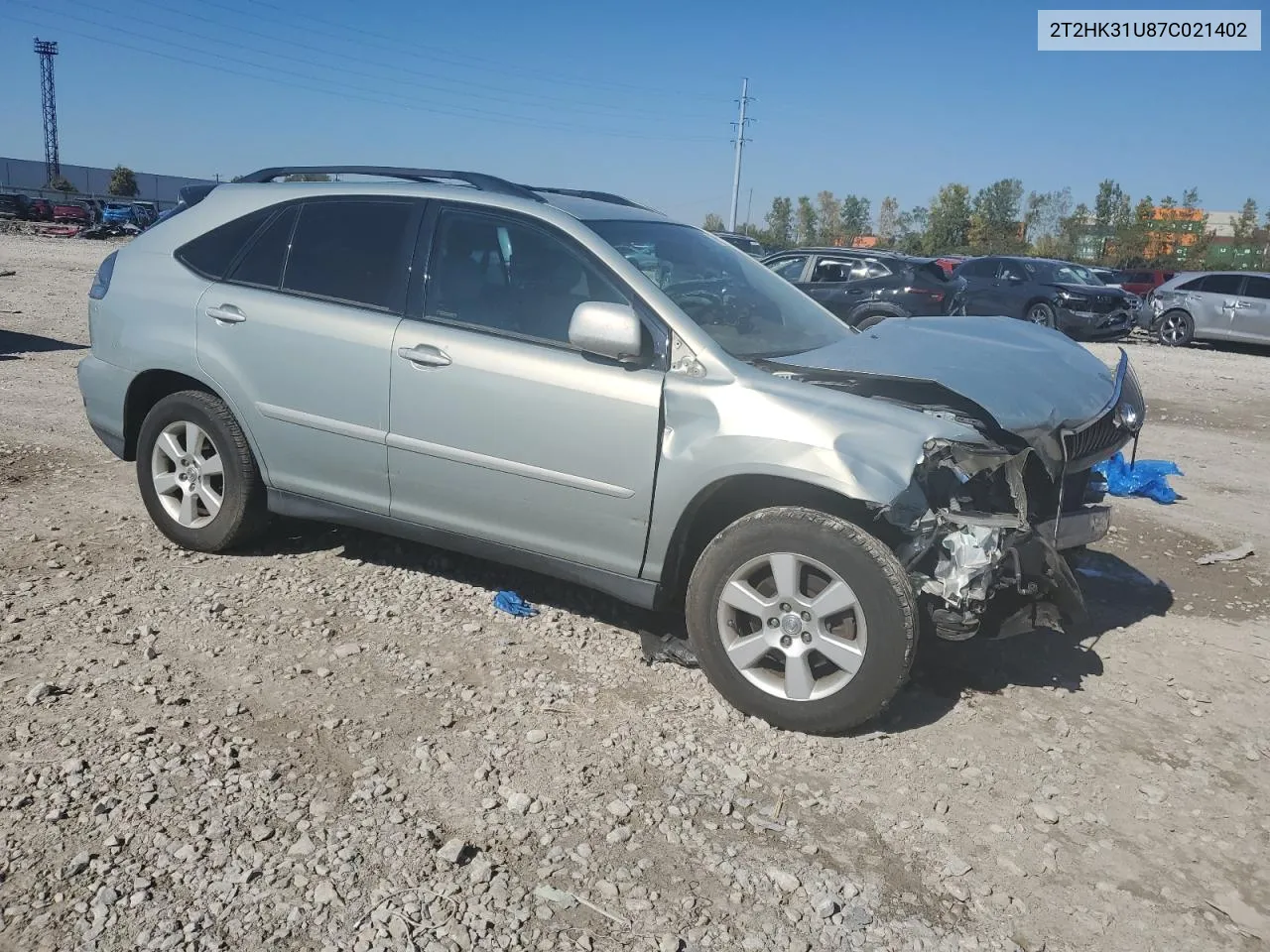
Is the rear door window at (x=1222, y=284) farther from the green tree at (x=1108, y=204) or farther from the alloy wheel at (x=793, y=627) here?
the green tree at (x=1108, y=204)

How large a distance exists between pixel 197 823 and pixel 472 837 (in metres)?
0.78

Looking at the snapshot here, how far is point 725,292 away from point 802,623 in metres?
1.56

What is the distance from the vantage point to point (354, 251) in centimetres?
462

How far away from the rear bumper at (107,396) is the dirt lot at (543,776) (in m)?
0.52

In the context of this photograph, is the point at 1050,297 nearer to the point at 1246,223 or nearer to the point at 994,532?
the point at 994,532

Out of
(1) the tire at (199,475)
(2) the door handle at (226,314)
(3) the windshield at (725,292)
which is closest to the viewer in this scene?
(3) the windshield at (725,292)

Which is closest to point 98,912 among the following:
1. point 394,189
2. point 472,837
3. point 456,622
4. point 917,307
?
point 472,837

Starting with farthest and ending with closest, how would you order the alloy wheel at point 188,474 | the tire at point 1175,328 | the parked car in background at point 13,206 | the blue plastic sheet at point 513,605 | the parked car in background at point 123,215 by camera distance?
the parked car in background at point 13,206
the parked car in background at point 123,215
the tire at point 1175,328
the alloy wheel at point 188,474
the blue plastic sheet at point 513,605

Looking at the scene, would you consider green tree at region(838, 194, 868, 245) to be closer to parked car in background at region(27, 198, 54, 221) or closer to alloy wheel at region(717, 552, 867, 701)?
parked car in background at region(27, 198, 54, 221)

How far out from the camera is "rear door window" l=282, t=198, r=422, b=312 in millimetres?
4492

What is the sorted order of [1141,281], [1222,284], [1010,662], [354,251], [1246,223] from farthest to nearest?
[1246,223], [1141,281], [1222,284], [354,251], [1010,662]

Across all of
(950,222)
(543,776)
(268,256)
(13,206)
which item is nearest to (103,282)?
(268,256)

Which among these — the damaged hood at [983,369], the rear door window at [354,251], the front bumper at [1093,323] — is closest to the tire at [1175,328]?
the front bumper at [1093,323]

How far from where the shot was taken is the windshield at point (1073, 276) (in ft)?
65.4
